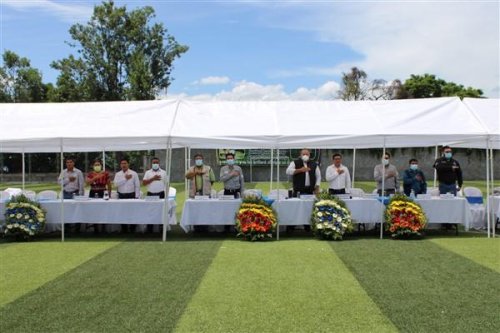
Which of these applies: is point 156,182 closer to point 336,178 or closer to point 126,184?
point 126,184

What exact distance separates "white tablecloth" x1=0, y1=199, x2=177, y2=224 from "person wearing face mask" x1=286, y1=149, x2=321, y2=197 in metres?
2.93

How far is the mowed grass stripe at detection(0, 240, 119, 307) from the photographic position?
686cm

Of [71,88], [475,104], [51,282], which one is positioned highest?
[71,88]

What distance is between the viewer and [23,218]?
1056 centimetres

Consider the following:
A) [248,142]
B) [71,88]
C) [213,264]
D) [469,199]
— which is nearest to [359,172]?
[71,88]

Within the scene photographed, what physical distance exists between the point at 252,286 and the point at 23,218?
19.8 ft

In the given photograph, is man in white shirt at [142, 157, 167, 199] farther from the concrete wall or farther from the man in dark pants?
the concrete wall

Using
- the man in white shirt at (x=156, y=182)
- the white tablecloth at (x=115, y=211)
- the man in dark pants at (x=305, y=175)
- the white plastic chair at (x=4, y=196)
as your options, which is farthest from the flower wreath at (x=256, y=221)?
the white plastic chair at (x=4, y=196)

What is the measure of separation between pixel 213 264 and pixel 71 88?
30559 mm

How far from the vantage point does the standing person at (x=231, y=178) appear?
1142 centimetres

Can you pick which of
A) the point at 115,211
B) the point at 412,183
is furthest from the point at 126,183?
the point at 412,183

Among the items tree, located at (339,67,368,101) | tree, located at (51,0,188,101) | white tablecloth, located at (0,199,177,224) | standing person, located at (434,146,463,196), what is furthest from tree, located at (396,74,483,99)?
white tablecloth, located at (0,199,177,224)

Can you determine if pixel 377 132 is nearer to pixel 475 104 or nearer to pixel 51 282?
pixel 475 104

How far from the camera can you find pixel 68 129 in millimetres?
10688
